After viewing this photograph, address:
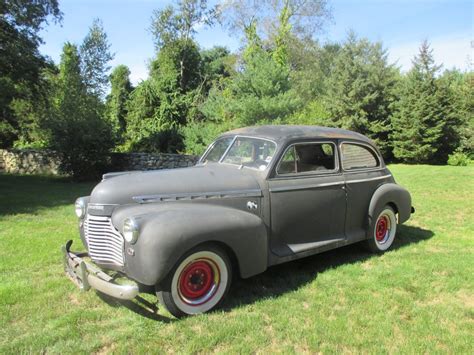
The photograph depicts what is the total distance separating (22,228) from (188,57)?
19.1m

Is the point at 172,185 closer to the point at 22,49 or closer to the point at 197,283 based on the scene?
the point at 197,283

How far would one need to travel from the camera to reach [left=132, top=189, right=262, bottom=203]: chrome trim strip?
3946mm

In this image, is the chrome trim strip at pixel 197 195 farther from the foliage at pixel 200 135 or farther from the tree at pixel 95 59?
the tree at pixel 95 59

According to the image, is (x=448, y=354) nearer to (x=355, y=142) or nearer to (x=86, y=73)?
(x=355, y=142)

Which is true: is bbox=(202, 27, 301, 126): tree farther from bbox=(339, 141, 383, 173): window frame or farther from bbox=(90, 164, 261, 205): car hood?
bbox=(90, 164, 261, 205): car hood

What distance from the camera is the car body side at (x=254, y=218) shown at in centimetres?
346

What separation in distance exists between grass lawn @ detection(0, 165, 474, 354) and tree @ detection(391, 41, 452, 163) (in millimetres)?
16587

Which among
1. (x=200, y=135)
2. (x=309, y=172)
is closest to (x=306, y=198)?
(x=309, y=172)

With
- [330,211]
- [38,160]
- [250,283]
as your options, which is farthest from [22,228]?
[38,160]

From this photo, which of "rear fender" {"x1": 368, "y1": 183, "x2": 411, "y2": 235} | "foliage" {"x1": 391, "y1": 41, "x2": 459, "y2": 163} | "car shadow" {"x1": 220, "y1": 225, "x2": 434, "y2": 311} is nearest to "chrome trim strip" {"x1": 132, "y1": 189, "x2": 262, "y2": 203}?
"car shadow" {"x1": 220, "y1": 225, "x2": 434, "y2": 311}

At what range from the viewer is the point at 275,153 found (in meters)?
4.66

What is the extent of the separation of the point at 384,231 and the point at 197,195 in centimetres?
341

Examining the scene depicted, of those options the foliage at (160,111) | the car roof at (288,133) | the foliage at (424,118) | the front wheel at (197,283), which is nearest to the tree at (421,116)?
the foliage at (424,118)

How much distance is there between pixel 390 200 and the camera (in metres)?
5.83
